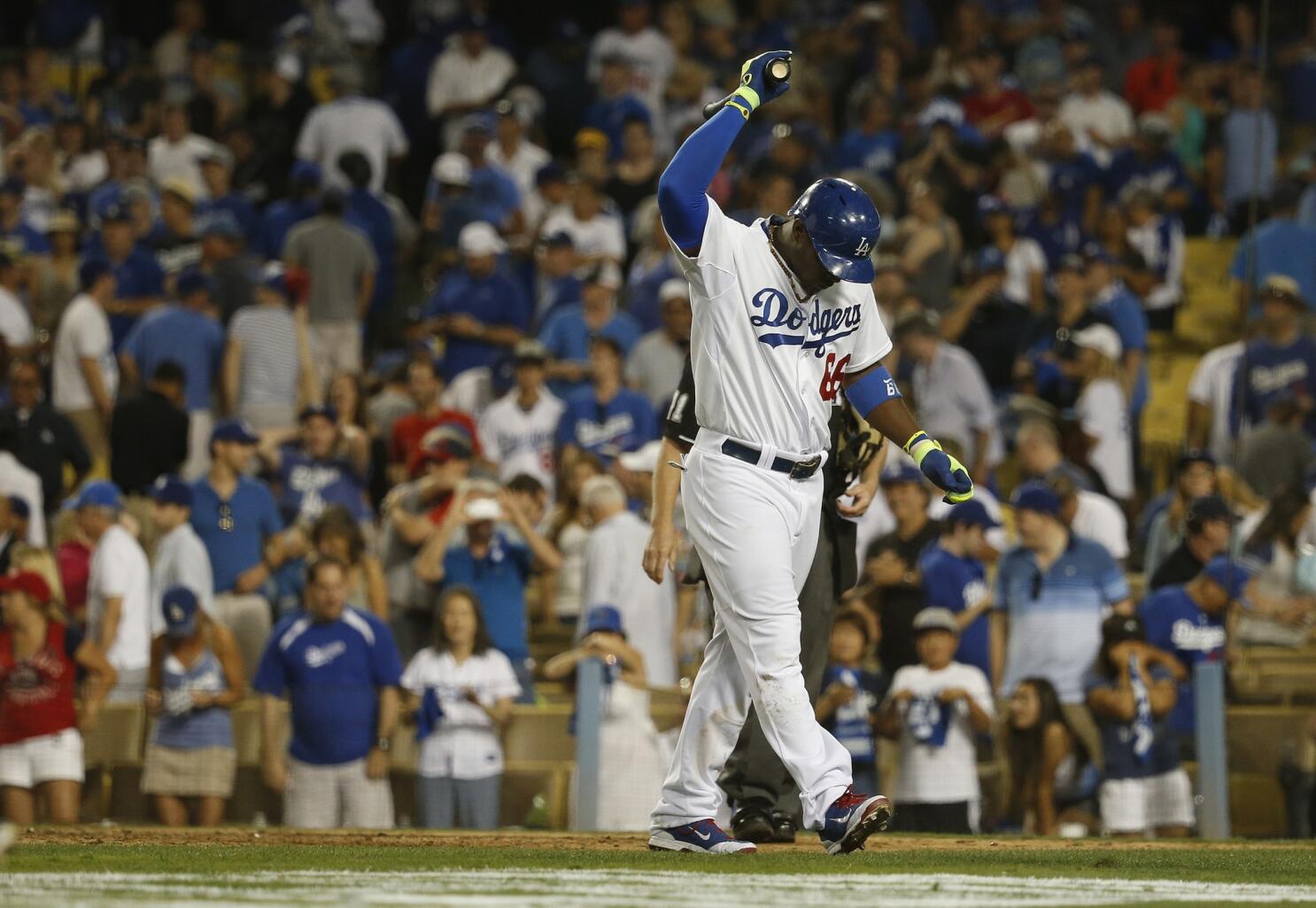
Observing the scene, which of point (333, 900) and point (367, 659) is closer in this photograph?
point (333, 900)

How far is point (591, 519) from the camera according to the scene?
37.8ft

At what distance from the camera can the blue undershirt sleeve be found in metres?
6.32

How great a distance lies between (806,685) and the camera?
24.0ft

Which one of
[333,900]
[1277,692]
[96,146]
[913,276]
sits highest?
[96,146]

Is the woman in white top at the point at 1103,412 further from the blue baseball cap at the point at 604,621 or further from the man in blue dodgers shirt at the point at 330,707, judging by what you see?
the man in blue dodgers shirt at the point at 330,707

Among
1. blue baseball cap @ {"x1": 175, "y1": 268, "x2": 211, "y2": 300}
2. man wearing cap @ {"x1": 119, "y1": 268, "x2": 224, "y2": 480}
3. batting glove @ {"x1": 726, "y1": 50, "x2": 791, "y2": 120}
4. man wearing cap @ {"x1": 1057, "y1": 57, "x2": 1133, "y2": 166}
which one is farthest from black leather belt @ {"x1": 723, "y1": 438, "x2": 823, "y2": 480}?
man wearing cap @ {"x1": 1057, "y1": 57, "x2": 1133, "y2": 166}

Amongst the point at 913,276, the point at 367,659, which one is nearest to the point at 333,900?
the point at 367,659

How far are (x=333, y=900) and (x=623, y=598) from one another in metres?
5.81

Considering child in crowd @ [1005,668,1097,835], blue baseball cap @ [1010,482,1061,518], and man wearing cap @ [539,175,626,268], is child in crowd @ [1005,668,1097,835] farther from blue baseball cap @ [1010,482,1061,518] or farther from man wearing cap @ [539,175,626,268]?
man wearing cap @ [539,175,626,268]

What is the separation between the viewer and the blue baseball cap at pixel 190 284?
13.7 m

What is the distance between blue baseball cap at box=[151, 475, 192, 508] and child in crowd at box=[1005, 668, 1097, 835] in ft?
14.5

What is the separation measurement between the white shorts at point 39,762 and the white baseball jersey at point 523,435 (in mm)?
3665

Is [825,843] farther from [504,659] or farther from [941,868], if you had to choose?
[504,659]

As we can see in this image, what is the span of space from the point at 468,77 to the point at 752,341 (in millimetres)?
12382
